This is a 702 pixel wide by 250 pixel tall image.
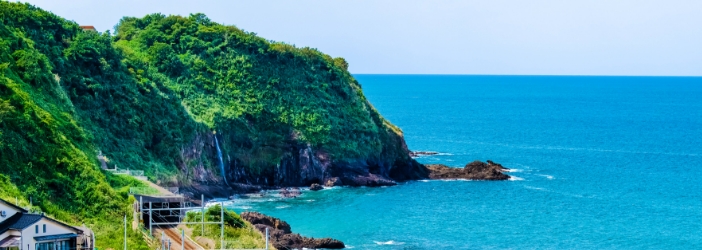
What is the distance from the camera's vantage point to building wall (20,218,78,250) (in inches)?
1471

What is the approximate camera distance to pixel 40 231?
38000mm

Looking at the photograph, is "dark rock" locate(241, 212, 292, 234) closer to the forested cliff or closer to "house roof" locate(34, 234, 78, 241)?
the forested cliff

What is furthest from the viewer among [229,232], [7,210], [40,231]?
[229,232]

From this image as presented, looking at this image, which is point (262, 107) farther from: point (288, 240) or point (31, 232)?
point (31, 232)

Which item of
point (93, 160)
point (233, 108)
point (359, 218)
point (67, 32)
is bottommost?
point (359, 218)

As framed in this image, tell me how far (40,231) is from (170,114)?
47.4 meters

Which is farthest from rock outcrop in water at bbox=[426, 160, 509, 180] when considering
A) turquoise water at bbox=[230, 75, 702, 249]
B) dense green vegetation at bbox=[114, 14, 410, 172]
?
dense green vegetation at bbox=[114, 14, 410, 172]

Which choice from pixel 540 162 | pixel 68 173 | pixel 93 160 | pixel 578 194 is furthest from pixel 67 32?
pixel 540 162

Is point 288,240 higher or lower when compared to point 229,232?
lower

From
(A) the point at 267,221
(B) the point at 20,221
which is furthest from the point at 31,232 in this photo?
(A) the point at 267,221

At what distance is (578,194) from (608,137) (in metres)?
59.3

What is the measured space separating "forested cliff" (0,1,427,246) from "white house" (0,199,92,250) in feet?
33.5

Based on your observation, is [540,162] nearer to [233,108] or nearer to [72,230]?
[233,108]

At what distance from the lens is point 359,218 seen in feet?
247
